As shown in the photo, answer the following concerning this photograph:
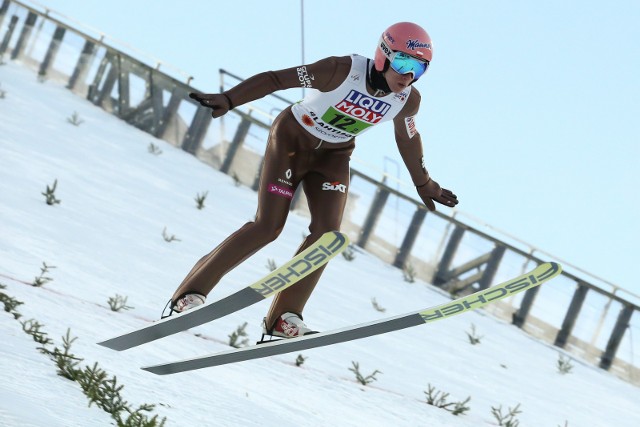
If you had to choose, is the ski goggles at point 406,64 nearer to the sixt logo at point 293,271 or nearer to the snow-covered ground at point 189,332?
the sixt logo at point 293,271

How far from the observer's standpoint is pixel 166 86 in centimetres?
1719

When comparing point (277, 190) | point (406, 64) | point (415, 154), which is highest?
point (406, 64)

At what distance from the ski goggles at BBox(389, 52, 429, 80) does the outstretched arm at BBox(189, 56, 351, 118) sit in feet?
0.83

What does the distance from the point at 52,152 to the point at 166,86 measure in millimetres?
4471

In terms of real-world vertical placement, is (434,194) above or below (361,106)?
below

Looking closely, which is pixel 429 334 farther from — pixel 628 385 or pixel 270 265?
pixel 628 385

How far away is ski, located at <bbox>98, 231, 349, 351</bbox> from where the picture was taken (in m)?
4.50

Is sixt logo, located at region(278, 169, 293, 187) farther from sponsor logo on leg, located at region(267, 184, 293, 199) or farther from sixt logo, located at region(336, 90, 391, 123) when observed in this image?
sixt logo, located at region(336, 90, 391, 123)

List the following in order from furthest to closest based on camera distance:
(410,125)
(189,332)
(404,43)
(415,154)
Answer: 1. (189,332)
2. (415,154)
3. (410,125)
4. (404,43)

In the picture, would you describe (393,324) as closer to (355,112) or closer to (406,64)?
(355,112)

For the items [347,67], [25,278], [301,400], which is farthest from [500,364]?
[347,67]

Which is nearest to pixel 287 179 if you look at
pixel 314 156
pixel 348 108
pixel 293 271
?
pixel 314 156

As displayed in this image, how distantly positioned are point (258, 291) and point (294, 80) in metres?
1.06

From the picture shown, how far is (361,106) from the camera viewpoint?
16.8ft
